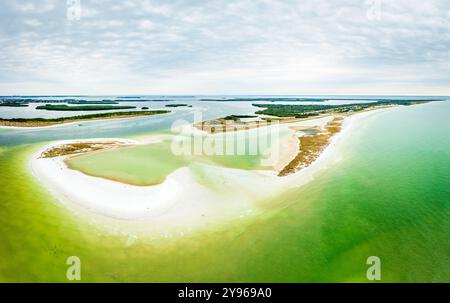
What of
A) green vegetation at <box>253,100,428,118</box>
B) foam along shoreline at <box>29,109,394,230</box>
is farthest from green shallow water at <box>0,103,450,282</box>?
green vegetation at <box>253,100,428,118</box>

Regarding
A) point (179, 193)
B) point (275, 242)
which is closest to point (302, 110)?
point (179, 193)

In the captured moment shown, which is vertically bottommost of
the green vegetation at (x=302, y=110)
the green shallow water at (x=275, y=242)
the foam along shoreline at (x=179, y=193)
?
the green shallow water at (x=275, y=242)

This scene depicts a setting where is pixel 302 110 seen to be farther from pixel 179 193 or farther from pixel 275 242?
pixel 275 242

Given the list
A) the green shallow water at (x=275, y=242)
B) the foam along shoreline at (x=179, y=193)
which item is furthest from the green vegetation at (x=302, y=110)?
the green shallow water at (x=275, y=242)

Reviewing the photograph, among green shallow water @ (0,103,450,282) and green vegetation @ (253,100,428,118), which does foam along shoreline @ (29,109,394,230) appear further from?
green vegetation @ (253,100,428,118)

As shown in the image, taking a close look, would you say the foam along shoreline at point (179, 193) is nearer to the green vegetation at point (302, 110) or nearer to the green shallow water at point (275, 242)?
the green shallow water at point (275, 242)

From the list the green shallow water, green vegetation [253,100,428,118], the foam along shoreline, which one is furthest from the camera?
green vegetation [253,100,428,118]
